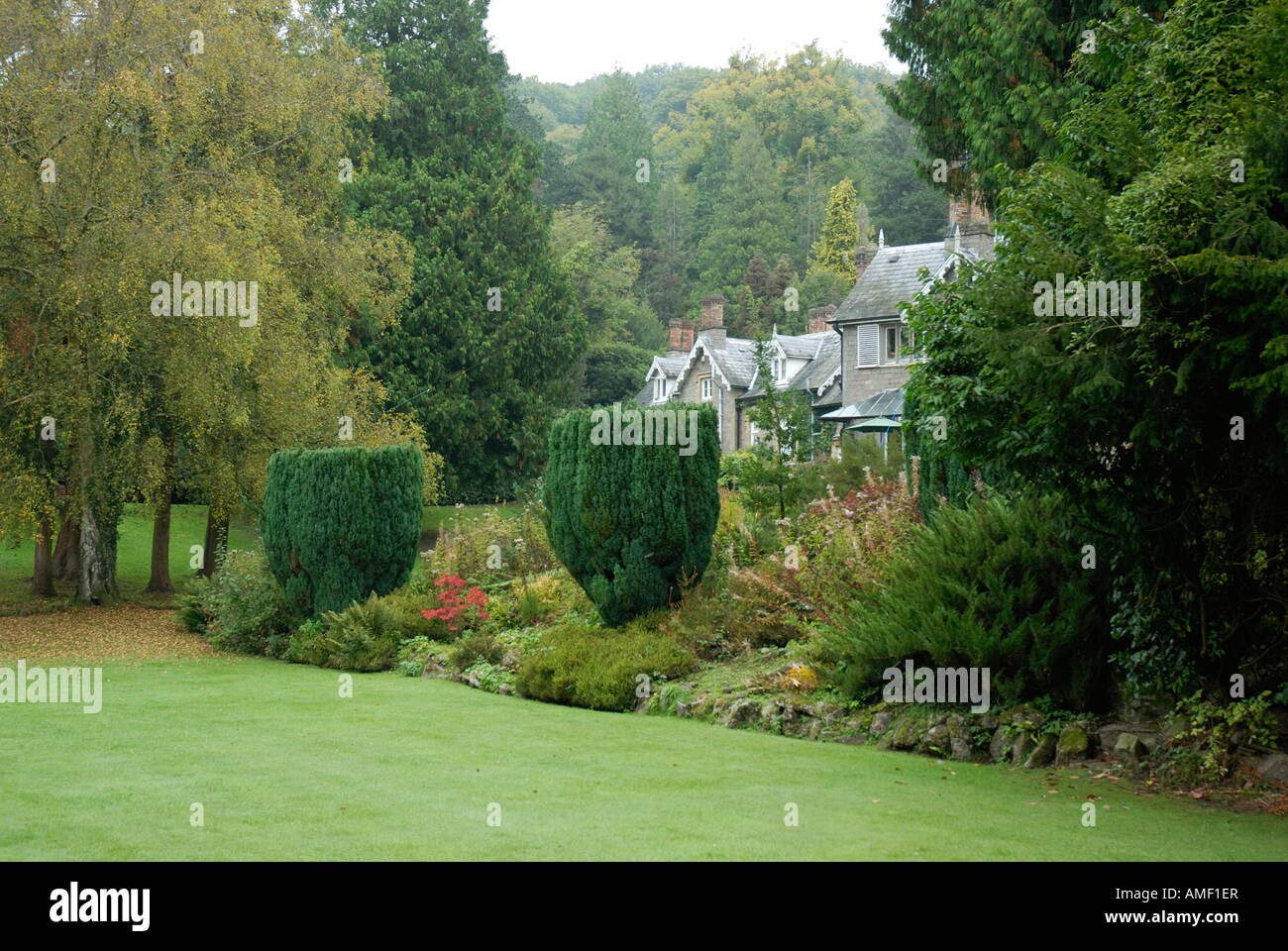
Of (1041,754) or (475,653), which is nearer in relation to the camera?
(1041,754)

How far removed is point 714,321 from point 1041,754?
4027 centimetres

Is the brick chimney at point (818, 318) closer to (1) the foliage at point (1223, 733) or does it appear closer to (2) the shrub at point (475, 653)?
(2) the shrub at point (475, 653)

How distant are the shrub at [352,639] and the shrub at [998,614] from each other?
7471mm

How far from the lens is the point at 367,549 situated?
1692 cm

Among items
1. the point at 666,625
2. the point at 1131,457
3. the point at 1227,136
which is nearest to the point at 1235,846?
the point at 1131,457

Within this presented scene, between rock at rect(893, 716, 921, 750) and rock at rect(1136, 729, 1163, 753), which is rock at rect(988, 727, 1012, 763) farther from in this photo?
rock at rect(1136, 729, 1163, 753)

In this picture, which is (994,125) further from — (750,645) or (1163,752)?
(1163,752)

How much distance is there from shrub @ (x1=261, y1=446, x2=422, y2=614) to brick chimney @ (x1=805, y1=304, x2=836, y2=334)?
32874 millimetres

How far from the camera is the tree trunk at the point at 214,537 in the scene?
75.5 feet

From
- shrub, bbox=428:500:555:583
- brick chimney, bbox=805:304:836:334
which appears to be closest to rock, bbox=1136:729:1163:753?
shrub, bbox=428:500:555:583

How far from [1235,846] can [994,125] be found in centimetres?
999

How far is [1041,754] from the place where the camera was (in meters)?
8.99

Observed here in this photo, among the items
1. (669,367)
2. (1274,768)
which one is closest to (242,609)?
(1274,768)

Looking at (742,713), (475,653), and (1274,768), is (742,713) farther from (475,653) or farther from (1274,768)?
(475,653)
